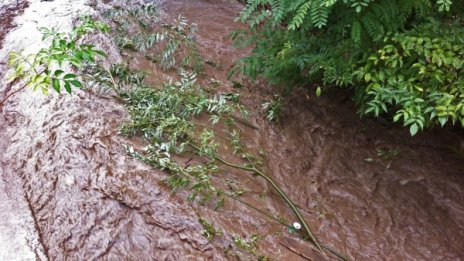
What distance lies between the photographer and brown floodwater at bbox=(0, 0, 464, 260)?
289cm

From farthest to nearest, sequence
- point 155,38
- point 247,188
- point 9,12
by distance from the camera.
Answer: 1. point 9,12
2. point 155,38
3. point 247,188

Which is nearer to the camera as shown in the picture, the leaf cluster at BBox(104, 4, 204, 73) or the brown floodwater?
the brown floodwater

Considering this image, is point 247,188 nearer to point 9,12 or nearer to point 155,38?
point 155,38

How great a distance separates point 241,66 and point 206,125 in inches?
37.9

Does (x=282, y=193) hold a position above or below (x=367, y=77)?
below

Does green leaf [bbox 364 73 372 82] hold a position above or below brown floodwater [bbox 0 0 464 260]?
above

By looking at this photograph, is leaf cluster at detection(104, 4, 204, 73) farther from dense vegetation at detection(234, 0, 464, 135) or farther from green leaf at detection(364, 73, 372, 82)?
green leaf at detection(364, 73, 372, 82)

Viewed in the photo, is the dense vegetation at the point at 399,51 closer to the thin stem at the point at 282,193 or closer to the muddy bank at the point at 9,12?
the thin stem at the point at 282,193

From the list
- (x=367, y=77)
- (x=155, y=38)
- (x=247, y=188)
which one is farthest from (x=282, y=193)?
(x=155, y=38)

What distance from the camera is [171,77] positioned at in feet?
15.5

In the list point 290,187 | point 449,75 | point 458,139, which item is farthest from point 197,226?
point 458,139

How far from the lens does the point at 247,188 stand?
3469 millimetres

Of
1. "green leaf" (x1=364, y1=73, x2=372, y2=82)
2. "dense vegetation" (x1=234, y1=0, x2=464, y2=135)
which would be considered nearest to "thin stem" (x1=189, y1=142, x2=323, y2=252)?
"dense vegetation" (x1=234, y1=0, x2=464, y2=135)

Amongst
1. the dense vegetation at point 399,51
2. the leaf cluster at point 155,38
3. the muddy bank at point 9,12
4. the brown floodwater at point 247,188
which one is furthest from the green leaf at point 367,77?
the muddy bank at point 9,12
